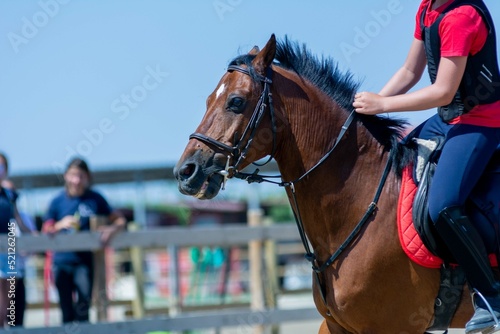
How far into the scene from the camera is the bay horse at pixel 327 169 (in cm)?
383

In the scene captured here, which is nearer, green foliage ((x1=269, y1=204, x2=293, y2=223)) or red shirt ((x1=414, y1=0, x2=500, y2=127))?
red shirt ((x1=414, y1=0, x2=500, y2=127))

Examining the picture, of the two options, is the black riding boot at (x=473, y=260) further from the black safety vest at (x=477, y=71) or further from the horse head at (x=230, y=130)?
the horse head at (x=230, y=130)

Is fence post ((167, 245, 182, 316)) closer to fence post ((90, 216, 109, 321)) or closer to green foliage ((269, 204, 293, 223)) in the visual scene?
fence post ((90, 216, 109, 321))

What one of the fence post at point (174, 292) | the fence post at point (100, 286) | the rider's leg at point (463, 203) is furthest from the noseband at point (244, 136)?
the fence post at point (174, 292)

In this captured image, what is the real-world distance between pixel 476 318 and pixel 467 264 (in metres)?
0.28

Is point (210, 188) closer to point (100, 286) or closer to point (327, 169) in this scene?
point (327, 169)

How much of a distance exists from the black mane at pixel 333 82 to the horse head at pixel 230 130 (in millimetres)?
123

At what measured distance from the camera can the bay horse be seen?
12.6ft

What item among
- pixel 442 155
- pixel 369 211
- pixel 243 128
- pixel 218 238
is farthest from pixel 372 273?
pixel 218 238

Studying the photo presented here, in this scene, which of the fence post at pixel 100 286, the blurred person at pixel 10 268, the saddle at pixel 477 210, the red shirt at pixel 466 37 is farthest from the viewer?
the fence post at pixel 100 286

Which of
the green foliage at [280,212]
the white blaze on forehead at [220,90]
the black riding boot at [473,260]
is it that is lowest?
the green foliage at [280,212]

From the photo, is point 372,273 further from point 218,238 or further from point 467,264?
point 218,238

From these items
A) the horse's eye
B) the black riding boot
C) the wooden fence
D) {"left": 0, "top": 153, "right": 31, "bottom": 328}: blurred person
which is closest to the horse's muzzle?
the horse's eye

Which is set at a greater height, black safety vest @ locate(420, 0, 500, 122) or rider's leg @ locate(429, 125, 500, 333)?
black safety vest @ locate(420, 0, 500, 122)
